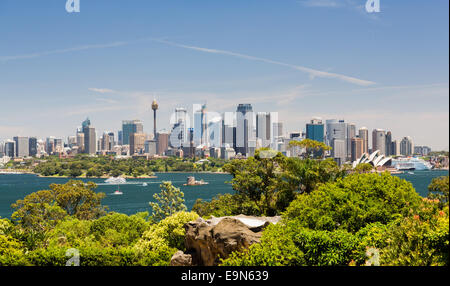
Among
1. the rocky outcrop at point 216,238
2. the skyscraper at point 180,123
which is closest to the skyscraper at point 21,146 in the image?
the skyscraper at point 180,123

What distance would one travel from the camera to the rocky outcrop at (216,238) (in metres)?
7.57

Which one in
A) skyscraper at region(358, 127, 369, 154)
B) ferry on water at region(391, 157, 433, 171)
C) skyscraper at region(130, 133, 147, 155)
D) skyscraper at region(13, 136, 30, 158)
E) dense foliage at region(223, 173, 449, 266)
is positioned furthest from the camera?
skyscraper at region(130, 133, 147, 155)

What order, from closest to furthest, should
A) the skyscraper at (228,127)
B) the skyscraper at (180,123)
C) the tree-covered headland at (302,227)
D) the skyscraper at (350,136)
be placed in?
the tree-covered headland at (302,227) < the skyscraper at (228,127) < the skyscraper at (350,136) < the skyscraper at (180,123)

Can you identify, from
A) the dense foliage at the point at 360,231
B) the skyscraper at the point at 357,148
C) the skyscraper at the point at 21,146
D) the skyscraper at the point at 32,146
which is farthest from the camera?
the skyscraper at the point at 32,146

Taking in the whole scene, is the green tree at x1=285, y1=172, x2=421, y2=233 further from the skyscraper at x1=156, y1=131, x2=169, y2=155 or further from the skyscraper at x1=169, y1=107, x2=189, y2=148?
the skyscraper at x1=156, y1=131, x2=169, y2=155

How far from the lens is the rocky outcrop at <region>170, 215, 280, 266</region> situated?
7.57 metres

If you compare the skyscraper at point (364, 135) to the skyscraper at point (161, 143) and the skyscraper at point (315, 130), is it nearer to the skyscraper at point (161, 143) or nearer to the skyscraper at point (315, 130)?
the skyscraper at point (315, 130)

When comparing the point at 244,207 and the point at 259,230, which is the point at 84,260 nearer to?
the point at 259,230

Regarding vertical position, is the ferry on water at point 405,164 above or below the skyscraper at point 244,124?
below

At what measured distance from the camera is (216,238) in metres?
7.80

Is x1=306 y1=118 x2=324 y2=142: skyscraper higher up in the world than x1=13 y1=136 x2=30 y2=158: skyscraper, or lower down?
higher up

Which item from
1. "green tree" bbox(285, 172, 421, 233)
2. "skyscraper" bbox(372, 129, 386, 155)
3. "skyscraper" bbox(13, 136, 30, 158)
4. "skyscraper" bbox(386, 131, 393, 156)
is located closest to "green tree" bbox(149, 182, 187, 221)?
"green tree" bbox(285, 172, 421, 233)

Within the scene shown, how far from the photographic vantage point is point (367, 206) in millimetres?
7656

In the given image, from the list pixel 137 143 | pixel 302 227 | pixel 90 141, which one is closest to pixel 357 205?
pixel 302 227
